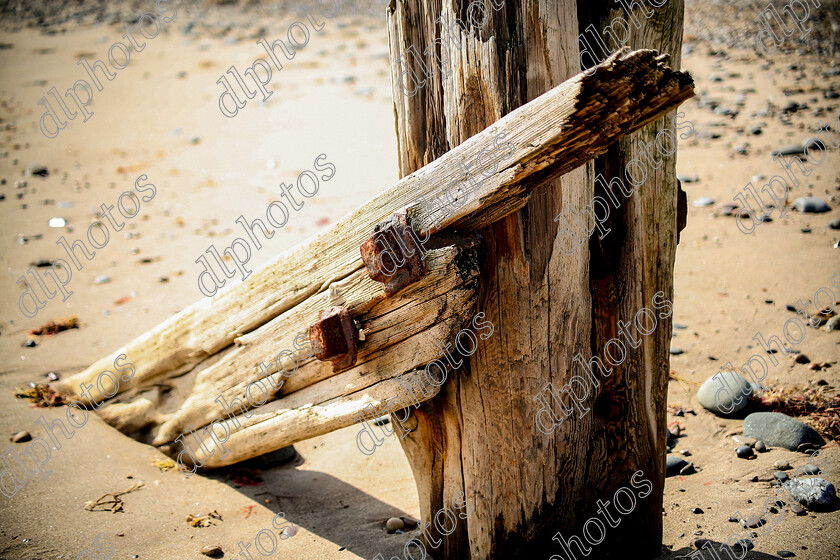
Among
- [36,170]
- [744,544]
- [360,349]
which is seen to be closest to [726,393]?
[744,544]

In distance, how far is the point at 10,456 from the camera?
361 centimetres

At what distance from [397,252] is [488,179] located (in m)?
0.44

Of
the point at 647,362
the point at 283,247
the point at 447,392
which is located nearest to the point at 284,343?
the point at 447,392

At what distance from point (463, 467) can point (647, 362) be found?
0.93 metres

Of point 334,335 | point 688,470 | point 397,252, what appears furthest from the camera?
point 688,470

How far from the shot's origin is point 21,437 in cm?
374

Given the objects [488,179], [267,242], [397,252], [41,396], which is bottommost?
[41,396]

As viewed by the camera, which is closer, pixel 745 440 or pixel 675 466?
pixel 675 466

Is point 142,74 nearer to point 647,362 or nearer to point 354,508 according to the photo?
point 354,508

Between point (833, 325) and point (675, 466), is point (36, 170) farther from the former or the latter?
point (833, 325)

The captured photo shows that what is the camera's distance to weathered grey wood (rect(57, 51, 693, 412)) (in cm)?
180

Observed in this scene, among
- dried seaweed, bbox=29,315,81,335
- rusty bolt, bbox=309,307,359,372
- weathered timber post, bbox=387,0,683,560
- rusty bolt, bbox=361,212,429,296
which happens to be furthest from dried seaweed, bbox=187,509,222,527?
dried seaweed, bbox=29,315,81,335

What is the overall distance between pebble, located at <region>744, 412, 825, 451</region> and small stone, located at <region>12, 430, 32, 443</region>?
14.8 ft

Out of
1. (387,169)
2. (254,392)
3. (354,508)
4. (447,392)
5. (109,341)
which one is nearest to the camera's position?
(447,392)
